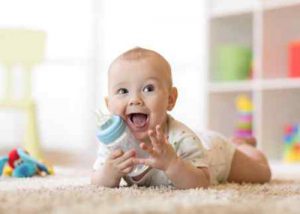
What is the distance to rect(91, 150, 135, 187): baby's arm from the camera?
1081 mm

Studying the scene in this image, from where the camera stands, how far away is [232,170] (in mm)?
Answer: 1421

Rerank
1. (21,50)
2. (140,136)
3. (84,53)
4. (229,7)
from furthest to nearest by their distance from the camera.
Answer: (84,53) < (21,50) < (229,7) < (140,136)

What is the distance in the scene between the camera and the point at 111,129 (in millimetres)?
1069

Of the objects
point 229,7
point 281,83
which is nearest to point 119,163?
point 281,83

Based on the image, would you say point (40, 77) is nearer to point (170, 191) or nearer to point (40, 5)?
point (40, 5)

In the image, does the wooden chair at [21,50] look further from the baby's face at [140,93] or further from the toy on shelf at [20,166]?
the baby's face at [140,93]

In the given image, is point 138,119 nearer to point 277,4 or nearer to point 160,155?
point 160,155

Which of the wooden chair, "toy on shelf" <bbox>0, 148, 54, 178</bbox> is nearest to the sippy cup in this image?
"toy on shelf" <bbox>0, 148, 54, 178</bbox>

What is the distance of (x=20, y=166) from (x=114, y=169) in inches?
20.9

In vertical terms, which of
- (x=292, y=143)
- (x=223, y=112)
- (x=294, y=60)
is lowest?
(x=292, y=143)

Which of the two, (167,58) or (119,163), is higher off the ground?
(167,58)

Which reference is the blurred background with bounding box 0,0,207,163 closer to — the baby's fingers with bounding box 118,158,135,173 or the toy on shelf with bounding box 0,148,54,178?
the toy on shelf with bounding box 0,148,54,178

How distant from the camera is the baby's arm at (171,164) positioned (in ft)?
3.36

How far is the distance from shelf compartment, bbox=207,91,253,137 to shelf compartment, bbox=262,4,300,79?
222 millimetres
